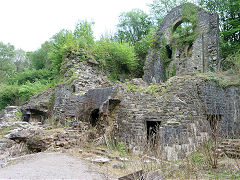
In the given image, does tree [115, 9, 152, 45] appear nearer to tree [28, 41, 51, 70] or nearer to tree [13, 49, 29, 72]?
tree [28, 41, 51, 70]

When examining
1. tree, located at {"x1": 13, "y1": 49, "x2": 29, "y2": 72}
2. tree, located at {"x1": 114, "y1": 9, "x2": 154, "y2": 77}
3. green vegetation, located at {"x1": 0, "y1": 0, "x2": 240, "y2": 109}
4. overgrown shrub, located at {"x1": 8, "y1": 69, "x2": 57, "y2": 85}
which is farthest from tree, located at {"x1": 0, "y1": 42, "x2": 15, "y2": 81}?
tree, located at {"x1": 114, "y1": 9, "x2": 154, "y2": 77}

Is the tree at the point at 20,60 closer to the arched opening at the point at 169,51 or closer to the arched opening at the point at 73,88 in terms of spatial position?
the arched opening at the point at 73,88

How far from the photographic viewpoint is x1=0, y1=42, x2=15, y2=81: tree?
30.3 metres

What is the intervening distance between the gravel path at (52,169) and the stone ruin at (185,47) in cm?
1065

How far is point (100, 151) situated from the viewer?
670 cm

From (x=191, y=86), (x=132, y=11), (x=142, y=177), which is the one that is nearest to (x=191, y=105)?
(x=191, y=86)

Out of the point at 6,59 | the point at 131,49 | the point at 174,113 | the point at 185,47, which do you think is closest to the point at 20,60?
the point at 6,59

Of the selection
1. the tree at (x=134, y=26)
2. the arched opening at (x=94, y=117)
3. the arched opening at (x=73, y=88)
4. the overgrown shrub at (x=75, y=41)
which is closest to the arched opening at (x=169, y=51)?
the overgrown shrub at (x=75, y=41)

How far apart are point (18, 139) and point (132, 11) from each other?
2506 cm

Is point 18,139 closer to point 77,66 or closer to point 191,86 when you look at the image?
point 77,66

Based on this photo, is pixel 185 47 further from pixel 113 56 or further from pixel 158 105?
pixel 158 105

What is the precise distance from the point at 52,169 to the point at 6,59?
32563 millimetres

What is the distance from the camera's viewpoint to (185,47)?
14672mm

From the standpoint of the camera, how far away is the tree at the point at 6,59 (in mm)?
30281
